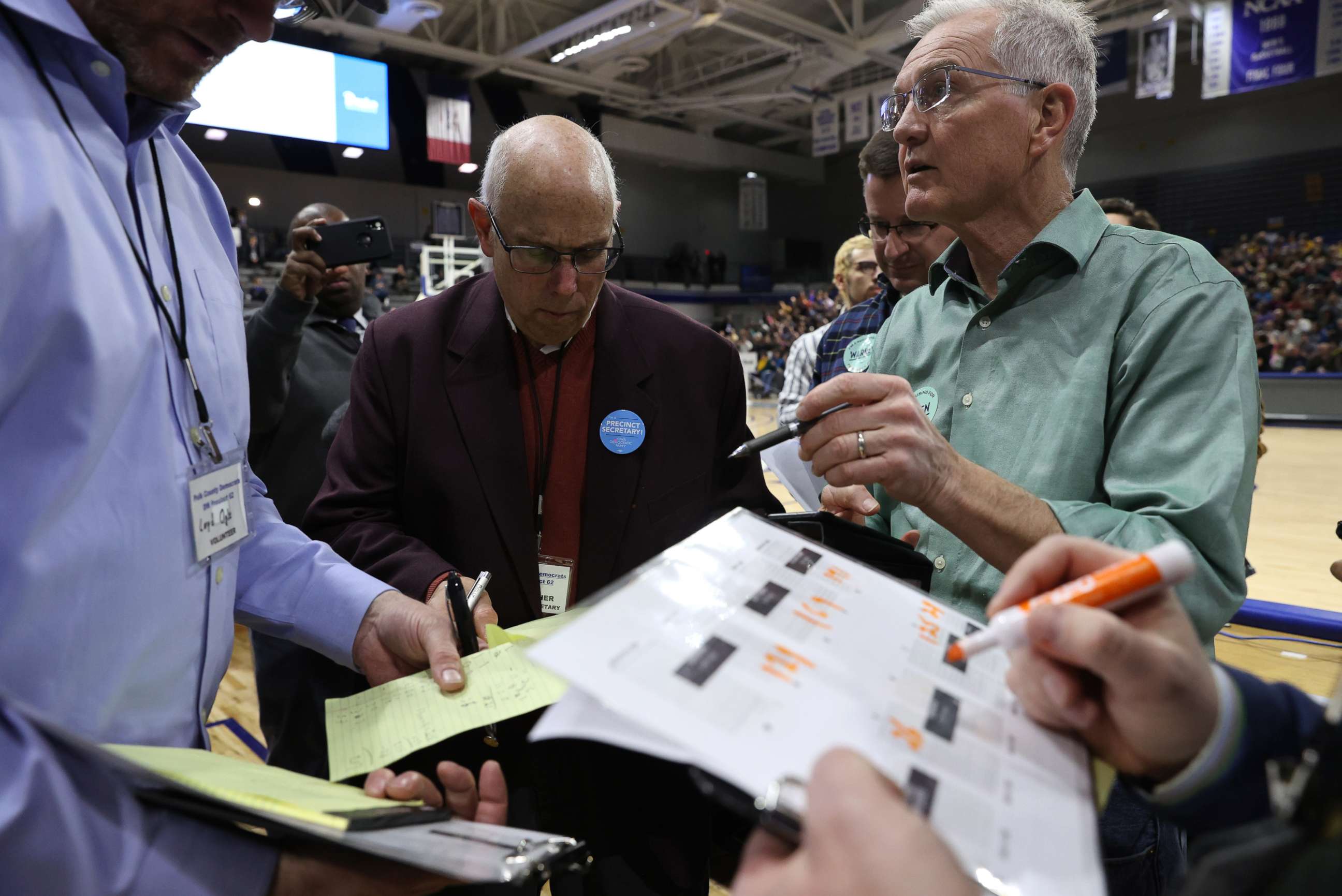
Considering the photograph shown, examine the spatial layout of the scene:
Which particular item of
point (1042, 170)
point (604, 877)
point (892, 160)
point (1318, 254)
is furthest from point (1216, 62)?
point (604, 877)

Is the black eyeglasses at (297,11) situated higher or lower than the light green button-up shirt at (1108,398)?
higher

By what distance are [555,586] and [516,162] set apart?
88cm

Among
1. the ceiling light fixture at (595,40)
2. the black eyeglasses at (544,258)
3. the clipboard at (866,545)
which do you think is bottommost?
the clipboard at (866,545)

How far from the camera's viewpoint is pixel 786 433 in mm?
1135

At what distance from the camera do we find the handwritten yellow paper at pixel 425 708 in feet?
3.38

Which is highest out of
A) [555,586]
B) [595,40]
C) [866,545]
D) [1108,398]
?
[595,40]

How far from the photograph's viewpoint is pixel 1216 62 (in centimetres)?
957

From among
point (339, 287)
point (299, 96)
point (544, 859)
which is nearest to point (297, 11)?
point (544, 859)

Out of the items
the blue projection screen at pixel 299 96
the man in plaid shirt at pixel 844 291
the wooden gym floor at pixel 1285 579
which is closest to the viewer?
the wooden gym floor at pixel 1285 579

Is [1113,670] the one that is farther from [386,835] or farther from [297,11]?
[297,11]

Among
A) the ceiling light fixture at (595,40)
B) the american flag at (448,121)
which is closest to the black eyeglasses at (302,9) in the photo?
the ceiling light fixture at (595,40)

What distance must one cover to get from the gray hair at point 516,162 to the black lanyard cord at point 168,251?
68 cm

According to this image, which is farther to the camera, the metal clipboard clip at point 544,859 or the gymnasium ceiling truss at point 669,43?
the gymnasium ceiling truss at point 669,43

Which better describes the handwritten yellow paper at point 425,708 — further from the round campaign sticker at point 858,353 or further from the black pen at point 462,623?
the round campaign sticker at point 858,353
